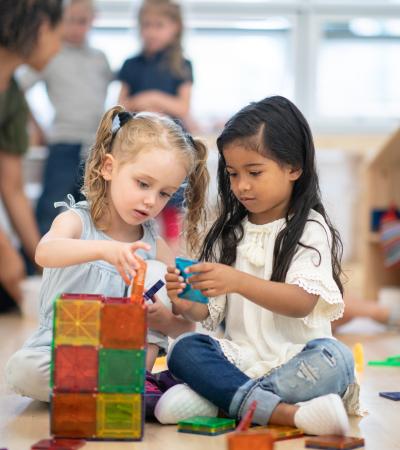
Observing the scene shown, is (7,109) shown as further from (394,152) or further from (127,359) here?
(127,359)

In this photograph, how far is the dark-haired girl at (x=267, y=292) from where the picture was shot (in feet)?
4.49

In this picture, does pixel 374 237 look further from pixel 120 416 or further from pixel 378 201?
pixel 120 416

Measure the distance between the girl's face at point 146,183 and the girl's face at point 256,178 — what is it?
3.6 inches

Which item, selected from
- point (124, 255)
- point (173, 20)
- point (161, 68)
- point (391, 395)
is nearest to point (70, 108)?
point (161, 68)

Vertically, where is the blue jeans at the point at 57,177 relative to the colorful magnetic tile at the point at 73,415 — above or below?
above

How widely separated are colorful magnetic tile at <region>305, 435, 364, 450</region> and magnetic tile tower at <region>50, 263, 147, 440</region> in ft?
0.76

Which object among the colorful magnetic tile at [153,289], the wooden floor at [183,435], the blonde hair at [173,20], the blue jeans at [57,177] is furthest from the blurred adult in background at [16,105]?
the colorful magnetic tile at [153,289]

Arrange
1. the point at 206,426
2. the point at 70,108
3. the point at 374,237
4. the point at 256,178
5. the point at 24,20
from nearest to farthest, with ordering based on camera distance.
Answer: the point at 206,426 → the point at 256,178 → the point at 24,20 → the point at 374,237 → the point at 70,108

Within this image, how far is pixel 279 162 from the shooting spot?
59.7 inches

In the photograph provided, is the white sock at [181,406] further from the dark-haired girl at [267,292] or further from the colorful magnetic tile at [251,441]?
the colorful magnetic tile at [251,441]

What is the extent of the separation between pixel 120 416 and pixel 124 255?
218 millimetres

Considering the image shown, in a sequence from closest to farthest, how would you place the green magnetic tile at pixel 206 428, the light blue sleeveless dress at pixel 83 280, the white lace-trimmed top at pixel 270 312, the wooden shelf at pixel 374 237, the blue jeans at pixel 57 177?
the green magnetic tile at pixel 206 428 → the white lace-trimmed top at pixel 270 312 → the light blue sleeveless dress at pixel 83 280 → the wooden shelf at pixel 374 237 → the blue jeans at pixel 57 177

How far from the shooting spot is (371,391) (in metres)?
1.67

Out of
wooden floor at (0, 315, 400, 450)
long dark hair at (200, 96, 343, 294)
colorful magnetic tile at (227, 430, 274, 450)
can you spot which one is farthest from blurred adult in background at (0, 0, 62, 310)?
colorful magnetic tile at (227, 430, 274, 450)
